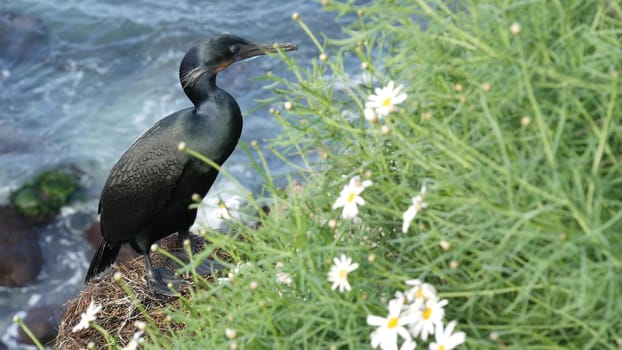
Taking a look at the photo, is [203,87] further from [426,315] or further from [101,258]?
[426,315]

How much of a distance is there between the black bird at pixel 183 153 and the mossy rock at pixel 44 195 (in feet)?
11.2

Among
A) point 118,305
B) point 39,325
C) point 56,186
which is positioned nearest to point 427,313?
point 118,305

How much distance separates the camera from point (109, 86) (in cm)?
868

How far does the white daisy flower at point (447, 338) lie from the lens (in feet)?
5.33

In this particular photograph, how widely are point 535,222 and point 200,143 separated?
224 cm

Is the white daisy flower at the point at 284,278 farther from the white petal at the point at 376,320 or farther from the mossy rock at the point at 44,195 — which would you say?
the mossy rock at the point at 44,195

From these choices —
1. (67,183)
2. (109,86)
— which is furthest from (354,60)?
(67,183)

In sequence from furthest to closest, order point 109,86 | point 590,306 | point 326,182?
point 109,86, point 326,182, point 590,306

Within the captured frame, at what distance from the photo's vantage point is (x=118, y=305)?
3.72 metres

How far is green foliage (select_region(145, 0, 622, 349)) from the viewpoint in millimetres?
1555

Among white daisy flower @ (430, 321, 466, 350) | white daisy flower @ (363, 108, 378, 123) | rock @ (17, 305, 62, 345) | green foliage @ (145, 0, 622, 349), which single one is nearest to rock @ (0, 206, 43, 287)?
rock @ (17, 305, 62, 345)

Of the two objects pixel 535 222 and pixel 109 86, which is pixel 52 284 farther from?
pixel 535 222

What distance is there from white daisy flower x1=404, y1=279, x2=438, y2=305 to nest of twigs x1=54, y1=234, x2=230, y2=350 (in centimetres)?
173

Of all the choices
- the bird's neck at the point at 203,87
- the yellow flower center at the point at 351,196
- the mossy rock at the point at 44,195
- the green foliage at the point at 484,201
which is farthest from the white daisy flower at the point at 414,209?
the mossy rock at the point at 44,195
